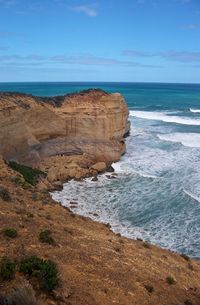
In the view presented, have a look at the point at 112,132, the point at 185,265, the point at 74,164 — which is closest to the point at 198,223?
the point at 185,265

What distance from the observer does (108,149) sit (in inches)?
1547

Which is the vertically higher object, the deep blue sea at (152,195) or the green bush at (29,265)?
the green bush at (29,265)

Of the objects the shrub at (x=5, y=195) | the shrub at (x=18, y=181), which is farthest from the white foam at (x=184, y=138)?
the shrub at (x=5, y=195)

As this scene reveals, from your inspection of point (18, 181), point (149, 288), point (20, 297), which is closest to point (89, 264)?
point (149, 288)

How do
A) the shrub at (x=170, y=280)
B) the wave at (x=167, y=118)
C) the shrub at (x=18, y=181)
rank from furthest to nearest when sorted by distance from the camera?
the wave at (x=167, y=118) < the shrub at (x=18, y=181) < the shrub at (x=170, y=280)

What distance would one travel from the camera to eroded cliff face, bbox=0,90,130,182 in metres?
33.4

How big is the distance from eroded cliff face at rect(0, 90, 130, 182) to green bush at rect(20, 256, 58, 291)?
67.5 feet

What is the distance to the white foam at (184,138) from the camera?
47047 mm

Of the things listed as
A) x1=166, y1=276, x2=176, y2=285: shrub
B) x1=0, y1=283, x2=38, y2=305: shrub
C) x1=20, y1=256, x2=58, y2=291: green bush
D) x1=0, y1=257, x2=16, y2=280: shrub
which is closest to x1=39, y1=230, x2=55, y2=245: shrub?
x1=20, y1=256, x2=58, y2=291: green bush

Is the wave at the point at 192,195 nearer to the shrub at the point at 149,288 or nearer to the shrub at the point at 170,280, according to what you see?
the shrub at the point at 170,280

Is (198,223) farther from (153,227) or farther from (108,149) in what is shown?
(108,149)

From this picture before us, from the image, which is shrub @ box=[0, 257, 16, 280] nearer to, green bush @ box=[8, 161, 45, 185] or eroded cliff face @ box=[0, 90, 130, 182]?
green bush @ box=[8, 161, 45, 185]

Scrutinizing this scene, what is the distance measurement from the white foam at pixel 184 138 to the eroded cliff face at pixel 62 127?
821 centimetres

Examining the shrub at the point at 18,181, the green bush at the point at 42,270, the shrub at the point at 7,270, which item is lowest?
the shrub at the point at 18,181
